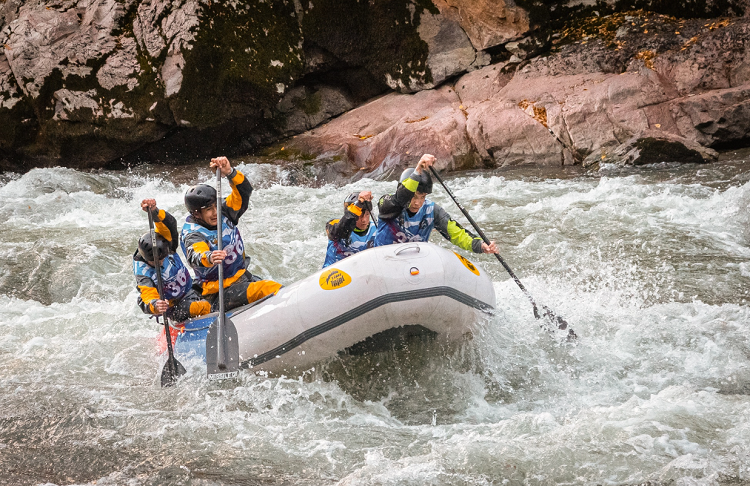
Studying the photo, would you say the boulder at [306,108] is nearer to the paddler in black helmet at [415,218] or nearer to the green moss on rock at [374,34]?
the green moss on rock at [374,34]

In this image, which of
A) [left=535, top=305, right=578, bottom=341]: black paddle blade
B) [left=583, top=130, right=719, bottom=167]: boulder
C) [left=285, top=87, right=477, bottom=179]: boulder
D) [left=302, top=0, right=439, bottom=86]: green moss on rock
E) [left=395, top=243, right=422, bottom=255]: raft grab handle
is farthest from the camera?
[left=302, top=0, right=439, bottom=86]: green moss on rock

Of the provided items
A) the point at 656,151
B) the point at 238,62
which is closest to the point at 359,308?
the point at 656,151

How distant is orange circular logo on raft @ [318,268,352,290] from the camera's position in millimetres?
4266

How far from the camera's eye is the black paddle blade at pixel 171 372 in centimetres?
452

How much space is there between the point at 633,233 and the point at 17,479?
5908 millimetres

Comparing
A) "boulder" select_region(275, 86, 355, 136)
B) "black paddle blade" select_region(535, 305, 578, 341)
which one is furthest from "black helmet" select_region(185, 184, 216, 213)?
"boulder" select_region(275, 86, 355, 136)

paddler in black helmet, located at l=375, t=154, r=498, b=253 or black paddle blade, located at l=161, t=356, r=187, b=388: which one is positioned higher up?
paddler in black helmet, located at l=375, t=154, r=498, b=253

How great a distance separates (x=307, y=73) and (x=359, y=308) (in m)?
8.89

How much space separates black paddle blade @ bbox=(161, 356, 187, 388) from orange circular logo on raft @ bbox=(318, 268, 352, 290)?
118 centimetres

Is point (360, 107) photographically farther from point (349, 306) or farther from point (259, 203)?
point (349, 306)

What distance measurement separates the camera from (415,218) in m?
5.25

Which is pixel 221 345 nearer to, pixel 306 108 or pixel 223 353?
pixel 223 353

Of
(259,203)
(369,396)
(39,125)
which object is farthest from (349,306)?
(39,125)

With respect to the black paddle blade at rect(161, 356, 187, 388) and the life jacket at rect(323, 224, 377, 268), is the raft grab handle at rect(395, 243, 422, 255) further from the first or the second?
the black paddle blade at rect(161, 356, 187, 388)
